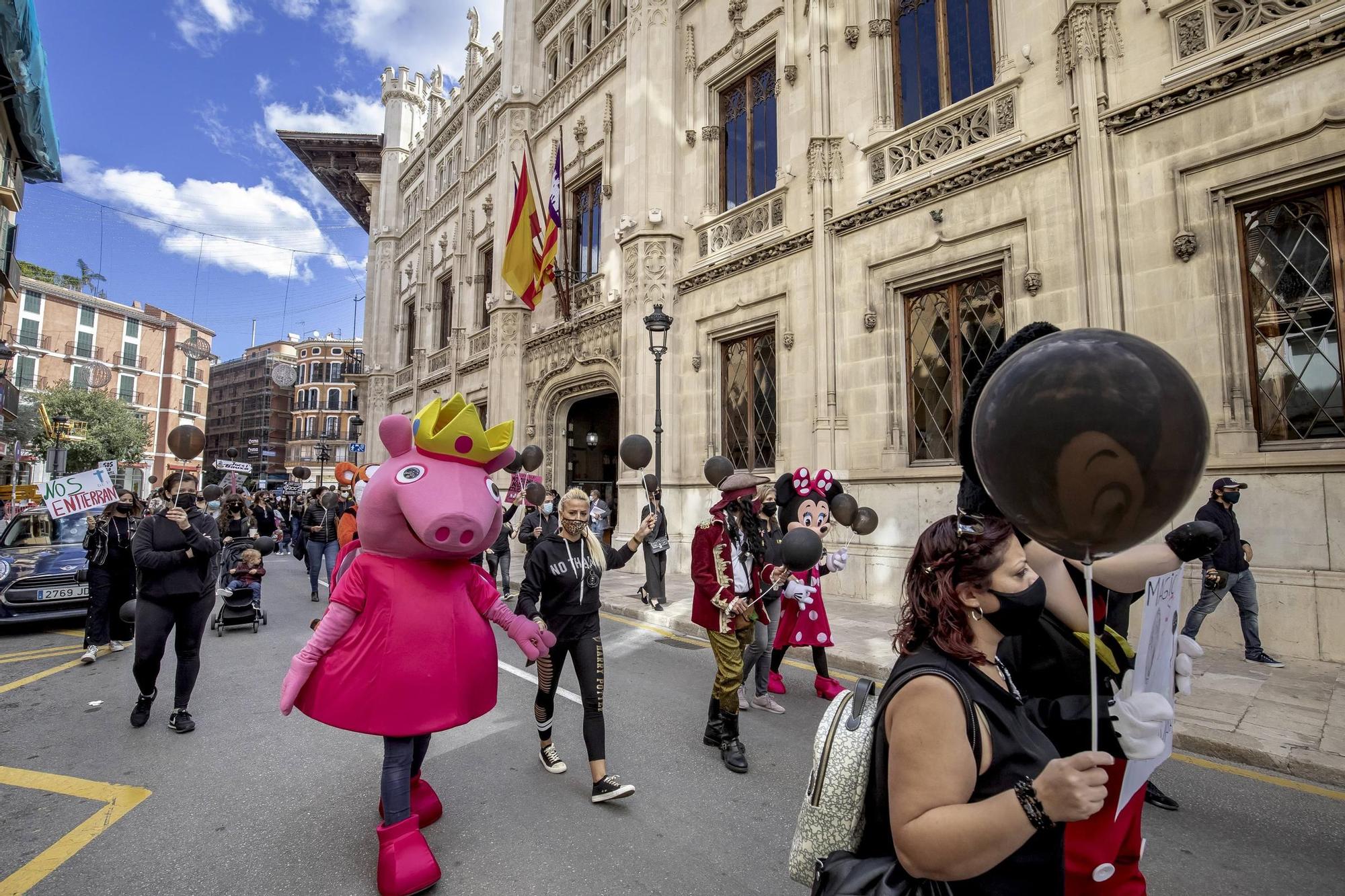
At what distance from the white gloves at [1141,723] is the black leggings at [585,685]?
2864 mm

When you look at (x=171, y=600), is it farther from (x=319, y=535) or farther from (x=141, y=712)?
(x=319, y=535)

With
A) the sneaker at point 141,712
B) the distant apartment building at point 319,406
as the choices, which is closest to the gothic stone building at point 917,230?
the sneaker at point 141,712

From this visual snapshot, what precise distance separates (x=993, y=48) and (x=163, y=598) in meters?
12.0

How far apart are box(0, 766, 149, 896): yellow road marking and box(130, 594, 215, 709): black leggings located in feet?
2.81

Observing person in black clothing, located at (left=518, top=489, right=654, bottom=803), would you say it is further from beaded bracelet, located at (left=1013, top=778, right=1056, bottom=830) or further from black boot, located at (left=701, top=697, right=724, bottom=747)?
beaded bracelet, located at (left=1013, top=778, right=1056, bottom=830)

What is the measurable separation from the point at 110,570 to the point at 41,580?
7.16 ft

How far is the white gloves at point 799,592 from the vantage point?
562cm

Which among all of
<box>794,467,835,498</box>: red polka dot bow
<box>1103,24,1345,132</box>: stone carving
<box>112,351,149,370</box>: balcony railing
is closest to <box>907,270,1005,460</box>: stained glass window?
<box>1103,24,1345,132</box>: stone carving

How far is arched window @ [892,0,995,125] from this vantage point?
974 cm

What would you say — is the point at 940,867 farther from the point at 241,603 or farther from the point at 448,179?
the point at 448,179

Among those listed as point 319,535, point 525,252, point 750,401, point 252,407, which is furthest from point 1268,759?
point 252,407

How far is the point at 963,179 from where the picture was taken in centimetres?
934

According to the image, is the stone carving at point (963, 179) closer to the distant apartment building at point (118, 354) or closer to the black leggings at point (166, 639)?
the black leggings at point (166, 639)

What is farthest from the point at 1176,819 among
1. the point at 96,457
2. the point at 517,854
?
the point at 96,457
